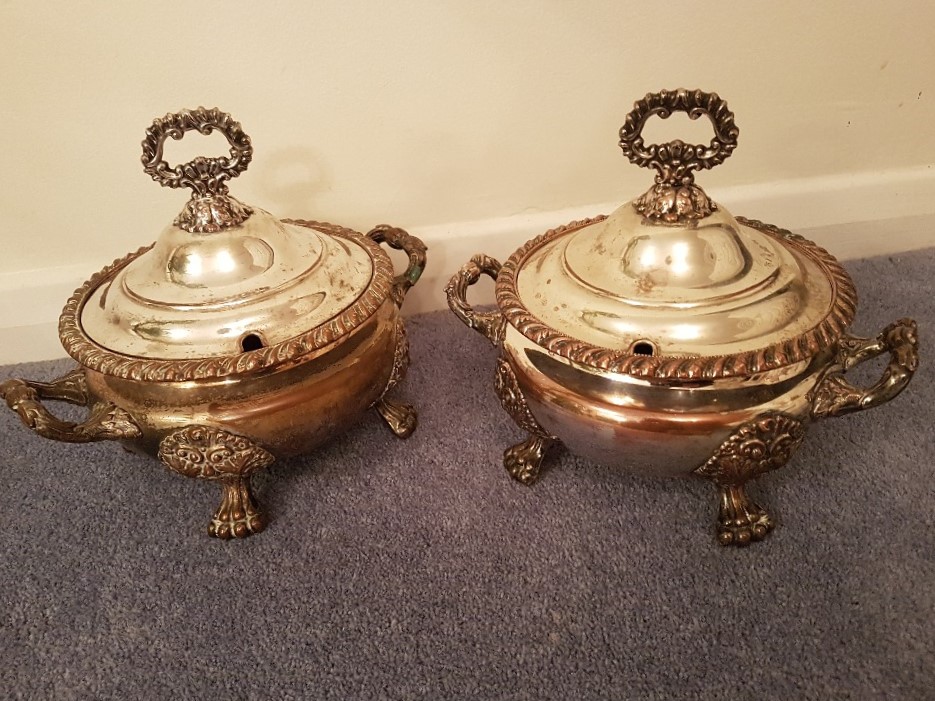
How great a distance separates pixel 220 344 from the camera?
680 millimetres

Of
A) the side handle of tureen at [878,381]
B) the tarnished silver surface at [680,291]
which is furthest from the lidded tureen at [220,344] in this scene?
the side handle of tureen at [878,381]

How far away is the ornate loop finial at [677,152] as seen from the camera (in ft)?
2.09

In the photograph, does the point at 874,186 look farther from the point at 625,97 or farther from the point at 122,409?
the point at 122,409

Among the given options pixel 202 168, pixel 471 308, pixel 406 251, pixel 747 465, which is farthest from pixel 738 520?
pixel 202 168

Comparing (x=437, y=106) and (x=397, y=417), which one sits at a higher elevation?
(x=437, y=106)

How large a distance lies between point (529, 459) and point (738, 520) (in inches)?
9.4

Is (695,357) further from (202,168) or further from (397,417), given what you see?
(202,168)

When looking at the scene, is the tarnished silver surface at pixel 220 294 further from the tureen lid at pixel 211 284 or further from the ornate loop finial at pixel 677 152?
the ornate loop finial at pixel 677 152

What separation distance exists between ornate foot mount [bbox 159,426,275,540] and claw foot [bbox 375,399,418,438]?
7.6 inches

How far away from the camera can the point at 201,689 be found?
638mm

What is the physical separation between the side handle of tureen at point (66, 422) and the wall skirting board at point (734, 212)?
0.36 meters

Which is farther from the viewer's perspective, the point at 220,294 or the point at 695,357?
the point at 220,294

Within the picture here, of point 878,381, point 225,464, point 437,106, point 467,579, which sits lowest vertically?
point 467,579

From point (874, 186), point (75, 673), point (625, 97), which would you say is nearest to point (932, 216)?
point (874, 186)
